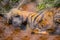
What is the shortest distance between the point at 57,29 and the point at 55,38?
0.54 meters

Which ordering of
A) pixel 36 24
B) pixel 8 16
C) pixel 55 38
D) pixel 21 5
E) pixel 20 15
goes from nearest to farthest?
pixel 55 38, pixel 36 24, pixel 20 15, pixel 8 16, pixel 21 5

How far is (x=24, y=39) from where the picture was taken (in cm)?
795

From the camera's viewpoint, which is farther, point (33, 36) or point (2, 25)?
→ point (2, 25)

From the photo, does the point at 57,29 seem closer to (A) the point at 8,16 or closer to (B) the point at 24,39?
(B) the point at 24,39

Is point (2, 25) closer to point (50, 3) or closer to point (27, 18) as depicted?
point (27, 18)

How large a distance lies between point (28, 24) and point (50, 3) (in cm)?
161

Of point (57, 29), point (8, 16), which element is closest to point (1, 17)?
point (8, 16)

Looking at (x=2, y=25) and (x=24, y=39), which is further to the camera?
(x=2, y=25)

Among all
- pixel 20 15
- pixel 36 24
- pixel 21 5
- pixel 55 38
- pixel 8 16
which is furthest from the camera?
pixel 21 5

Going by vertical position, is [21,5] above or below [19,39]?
above

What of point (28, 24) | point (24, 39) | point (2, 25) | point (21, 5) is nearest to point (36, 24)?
point (28, 24)

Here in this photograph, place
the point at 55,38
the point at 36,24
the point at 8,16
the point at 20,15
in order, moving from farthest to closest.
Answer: the point at 8,16 < the point at 20,15 < the point at 36,24 < the point at 55,38

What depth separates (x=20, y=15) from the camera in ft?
31.2

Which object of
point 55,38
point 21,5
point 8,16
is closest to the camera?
point 55,38
